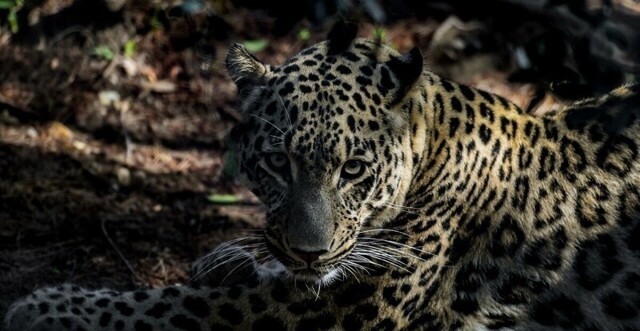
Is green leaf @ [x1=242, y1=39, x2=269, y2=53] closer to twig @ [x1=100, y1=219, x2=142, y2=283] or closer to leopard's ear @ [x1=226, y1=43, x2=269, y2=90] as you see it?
twig @ [x1=100, y1=219, x2=142, y2=283]

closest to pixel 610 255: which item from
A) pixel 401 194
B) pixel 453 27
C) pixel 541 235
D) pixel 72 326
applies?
pixel 541 235

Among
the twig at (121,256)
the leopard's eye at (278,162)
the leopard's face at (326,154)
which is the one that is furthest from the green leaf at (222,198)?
the leopard's eye at (278,162)

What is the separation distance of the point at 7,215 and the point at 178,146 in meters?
2.39

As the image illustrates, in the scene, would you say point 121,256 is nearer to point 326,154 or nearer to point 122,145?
point 122,145

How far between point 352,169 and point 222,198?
3808mm

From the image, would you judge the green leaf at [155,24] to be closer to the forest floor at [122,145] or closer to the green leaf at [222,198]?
the forest floor at [122,145]

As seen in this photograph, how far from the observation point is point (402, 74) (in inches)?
248

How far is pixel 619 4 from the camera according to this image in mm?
12469

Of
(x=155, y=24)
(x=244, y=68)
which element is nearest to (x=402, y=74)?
(x=244, y=68)

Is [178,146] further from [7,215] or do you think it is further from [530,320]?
[530,320]

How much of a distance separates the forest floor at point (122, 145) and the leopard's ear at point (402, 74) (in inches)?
76.5

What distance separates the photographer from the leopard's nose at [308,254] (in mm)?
6011

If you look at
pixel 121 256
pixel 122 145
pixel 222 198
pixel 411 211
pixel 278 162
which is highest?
pixel 278 162

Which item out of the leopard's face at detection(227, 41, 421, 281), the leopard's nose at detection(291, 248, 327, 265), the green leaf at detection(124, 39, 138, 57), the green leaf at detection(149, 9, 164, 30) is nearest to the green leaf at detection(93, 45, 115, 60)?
the green leaf at detection(124, 39, 138, 57)
